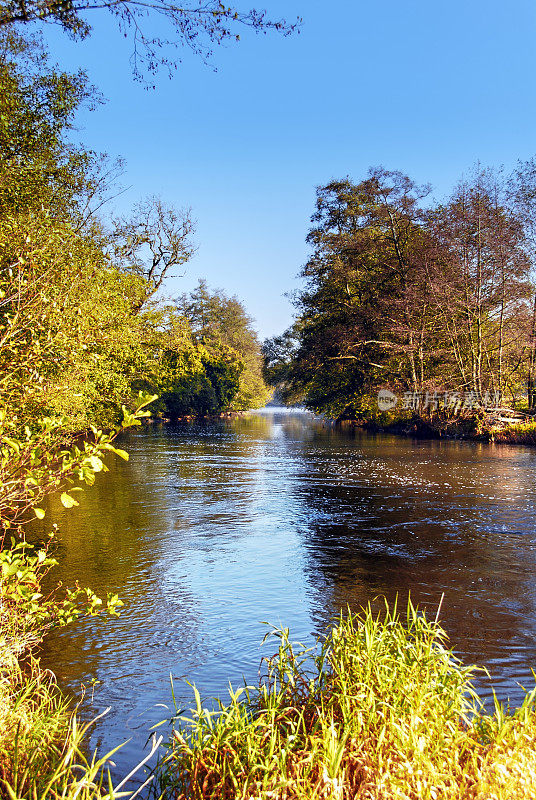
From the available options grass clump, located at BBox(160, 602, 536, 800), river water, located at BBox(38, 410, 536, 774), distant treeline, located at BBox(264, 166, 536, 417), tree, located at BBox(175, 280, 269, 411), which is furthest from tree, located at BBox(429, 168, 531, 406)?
tree, located at BBox(175, 280, 269, 411)

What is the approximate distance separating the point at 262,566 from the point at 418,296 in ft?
96.2

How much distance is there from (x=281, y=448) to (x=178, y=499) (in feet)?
52.0

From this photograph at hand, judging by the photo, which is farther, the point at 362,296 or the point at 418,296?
the point at 362,296

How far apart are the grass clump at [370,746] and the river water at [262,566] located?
55.1 inches

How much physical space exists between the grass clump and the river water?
55.1 inches

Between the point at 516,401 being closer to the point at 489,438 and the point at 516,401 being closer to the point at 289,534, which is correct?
the point at 489,438

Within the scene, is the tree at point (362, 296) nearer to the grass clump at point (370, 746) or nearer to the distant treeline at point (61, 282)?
the distant treeline at point (61, 282)

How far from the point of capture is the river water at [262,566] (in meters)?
6.58

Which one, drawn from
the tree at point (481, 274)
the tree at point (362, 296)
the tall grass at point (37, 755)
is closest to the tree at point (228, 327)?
the tree at point (362, 296)

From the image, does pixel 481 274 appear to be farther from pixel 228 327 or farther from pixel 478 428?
pixel 228 327

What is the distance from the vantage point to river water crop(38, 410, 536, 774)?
259 inches

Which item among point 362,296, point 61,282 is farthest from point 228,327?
point 61,282

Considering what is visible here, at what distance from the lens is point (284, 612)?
27.3ft

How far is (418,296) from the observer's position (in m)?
37.1
